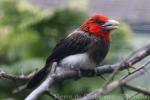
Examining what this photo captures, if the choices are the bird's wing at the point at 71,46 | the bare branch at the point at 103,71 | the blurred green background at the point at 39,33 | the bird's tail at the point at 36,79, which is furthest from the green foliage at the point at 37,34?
the bare branch at the point at 103,71

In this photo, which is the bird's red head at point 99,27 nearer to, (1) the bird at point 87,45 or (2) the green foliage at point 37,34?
(1) the bird at point 87,45

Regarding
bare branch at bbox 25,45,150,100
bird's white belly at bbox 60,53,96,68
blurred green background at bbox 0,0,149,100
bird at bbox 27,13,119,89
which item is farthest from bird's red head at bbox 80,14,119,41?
blurred green background at bbox 0,0,149,100

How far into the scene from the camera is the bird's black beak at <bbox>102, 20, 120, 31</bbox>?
4.14 metres

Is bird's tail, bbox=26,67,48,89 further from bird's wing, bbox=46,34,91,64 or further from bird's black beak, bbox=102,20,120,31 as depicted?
bird's black beak, bbox=102,20,120,31

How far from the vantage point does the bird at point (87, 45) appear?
13.6 feet

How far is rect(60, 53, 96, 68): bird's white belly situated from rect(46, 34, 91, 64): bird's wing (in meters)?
0.06

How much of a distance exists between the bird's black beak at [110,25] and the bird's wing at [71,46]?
163mm

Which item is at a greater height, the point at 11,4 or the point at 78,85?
the point at 11,4

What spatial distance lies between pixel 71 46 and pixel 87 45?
114mm

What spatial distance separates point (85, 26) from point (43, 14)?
8.71 ft

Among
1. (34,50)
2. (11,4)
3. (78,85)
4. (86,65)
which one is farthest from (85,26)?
(11,4)

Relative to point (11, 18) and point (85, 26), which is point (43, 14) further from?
point (85, 26)

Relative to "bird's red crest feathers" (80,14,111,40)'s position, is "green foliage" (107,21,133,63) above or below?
below

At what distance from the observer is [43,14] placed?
702cm
